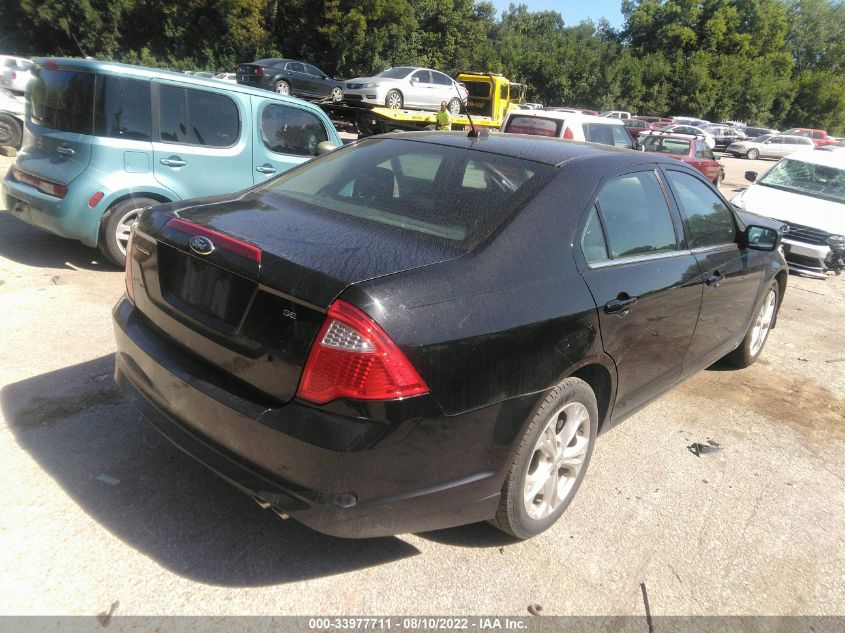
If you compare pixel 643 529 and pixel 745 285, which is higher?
pixel 745 285

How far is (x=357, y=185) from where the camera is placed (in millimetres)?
3176

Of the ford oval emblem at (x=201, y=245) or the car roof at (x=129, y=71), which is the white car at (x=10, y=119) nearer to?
the car roof at (x=129, y=71)

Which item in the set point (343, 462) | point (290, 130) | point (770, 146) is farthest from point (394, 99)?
point (770, 146)

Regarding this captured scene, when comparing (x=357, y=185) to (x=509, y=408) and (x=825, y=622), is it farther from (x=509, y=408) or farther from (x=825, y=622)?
(x=825, y=622)

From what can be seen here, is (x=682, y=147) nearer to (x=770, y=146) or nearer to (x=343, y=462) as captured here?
(x=343, y=462)

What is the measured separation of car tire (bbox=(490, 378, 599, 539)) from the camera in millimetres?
2615

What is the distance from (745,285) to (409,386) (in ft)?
10.8

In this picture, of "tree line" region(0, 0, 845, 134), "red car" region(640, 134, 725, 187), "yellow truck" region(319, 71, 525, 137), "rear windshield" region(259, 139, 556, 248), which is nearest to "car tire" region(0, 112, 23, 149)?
"yellow truck" region(319, 71, 525, 137)

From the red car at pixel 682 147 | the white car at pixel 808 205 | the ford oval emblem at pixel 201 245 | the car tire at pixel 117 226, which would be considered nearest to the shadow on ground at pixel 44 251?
the car tire at pixel 117 226

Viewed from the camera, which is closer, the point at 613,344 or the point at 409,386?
the point at 409,386

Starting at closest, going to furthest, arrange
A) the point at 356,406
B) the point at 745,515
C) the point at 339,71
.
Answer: the point at 356,406 → the point at 745,515 → the point at 339,71

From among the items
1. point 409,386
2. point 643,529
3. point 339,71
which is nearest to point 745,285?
point 643,529

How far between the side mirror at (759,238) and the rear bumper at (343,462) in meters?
2.92

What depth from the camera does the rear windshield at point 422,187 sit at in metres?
2.75
